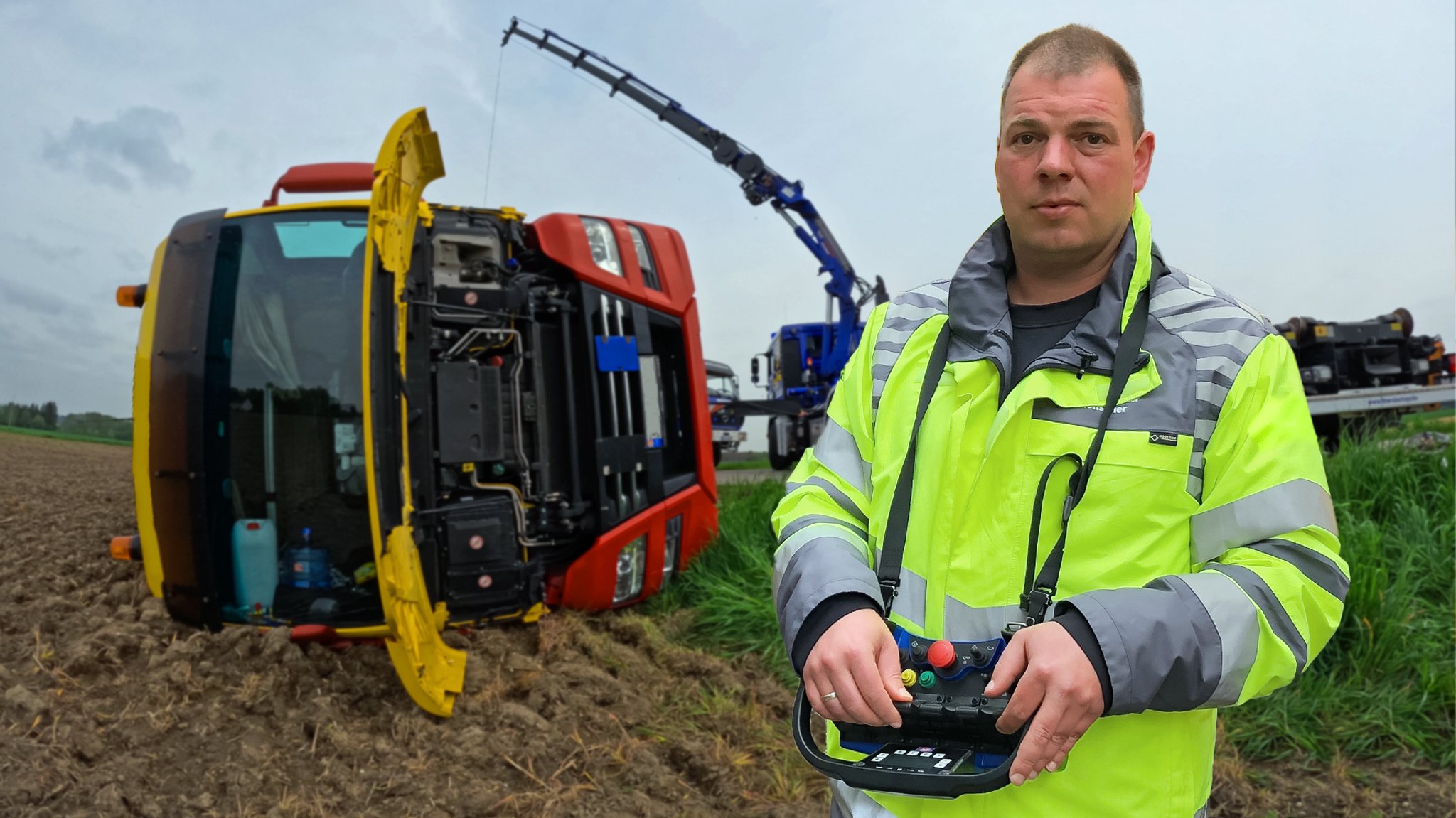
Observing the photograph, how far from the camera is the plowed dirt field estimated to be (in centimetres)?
325

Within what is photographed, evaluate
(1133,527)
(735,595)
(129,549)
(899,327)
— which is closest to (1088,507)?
(1133,527)

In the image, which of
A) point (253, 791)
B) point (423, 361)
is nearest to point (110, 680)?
point (253, 791)

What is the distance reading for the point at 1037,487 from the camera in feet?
4.22

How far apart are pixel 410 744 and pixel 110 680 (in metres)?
1.33

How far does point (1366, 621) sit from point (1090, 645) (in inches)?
152

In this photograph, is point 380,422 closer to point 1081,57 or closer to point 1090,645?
point 1081,57

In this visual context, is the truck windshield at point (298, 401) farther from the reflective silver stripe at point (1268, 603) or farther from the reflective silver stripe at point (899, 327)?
the reflective silver stripe at point (1268, 603)

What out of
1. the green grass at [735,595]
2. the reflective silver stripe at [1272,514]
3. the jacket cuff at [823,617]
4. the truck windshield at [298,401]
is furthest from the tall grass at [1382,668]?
the truck windshield at [298,401]

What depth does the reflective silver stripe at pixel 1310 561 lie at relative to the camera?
1.20 meters

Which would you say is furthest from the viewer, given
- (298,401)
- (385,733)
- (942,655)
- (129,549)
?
(129,549)

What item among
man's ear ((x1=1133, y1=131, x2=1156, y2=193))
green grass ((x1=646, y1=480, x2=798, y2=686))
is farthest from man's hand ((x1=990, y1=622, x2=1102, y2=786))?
green grass ((x1=646, y1=480, x2=798, y2=686))

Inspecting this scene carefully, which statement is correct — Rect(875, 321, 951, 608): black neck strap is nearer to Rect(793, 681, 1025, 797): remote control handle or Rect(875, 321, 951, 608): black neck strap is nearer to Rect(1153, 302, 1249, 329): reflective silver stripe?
Rect(793, 681, 1025, 797): remote control handle

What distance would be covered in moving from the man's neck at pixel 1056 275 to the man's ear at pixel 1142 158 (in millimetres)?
104

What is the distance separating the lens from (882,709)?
3.89ft
